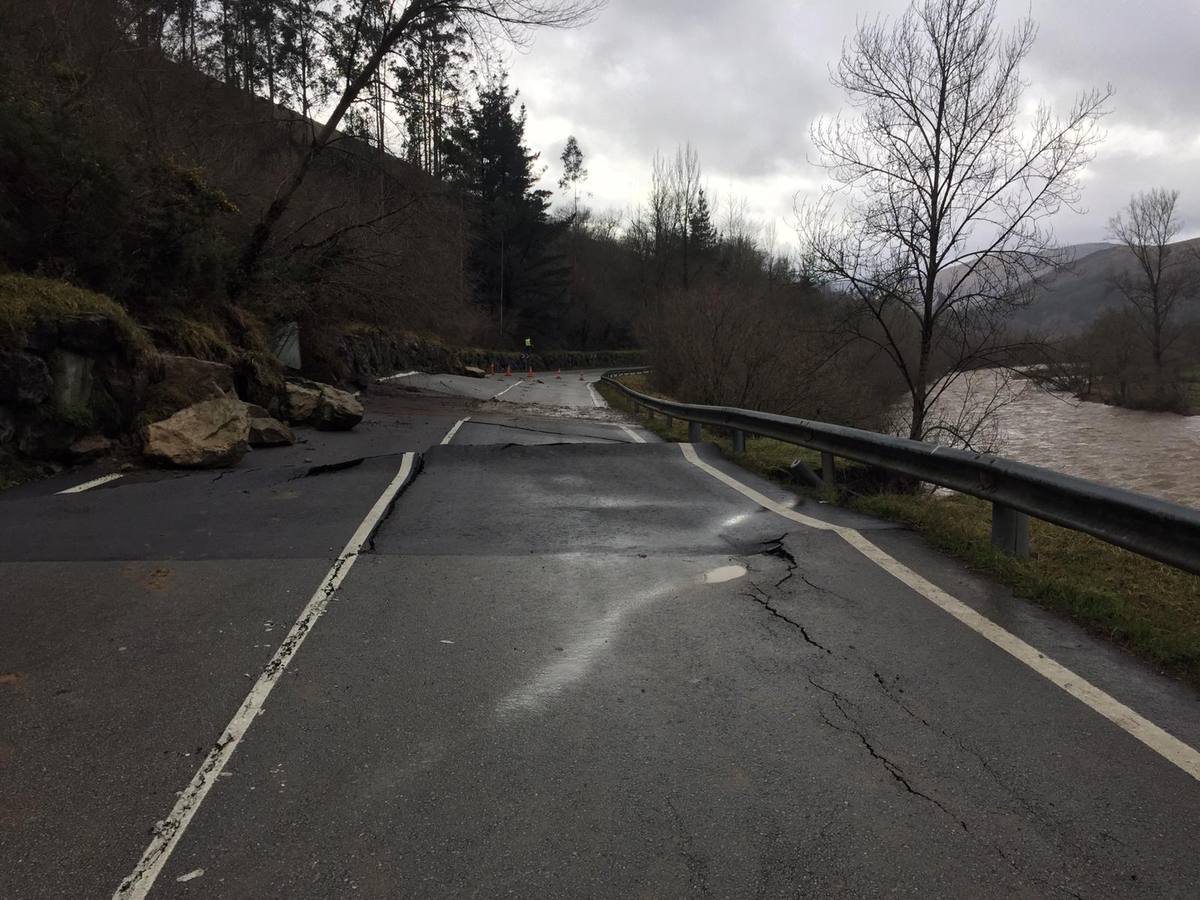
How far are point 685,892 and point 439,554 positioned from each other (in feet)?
11.9

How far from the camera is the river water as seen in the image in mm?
19484

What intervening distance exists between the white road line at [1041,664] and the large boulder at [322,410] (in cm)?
949

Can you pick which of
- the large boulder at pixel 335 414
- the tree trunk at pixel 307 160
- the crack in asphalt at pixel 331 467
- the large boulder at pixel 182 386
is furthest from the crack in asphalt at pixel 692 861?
the tree trunk at pixel 307 160

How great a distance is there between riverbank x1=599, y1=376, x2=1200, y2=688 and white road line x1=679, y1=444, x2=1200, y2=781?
493mm

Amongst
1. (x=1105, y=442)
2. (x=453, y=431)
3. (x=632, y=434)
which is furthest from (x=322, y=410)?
(x=1105, y=442)

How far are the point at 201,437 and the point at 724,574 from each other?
278 inches

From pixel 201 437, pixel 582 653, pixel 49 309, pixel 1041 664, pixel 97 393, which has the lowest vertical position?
pixel 582 653

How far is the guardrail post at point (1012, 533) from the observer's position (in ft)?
17.3

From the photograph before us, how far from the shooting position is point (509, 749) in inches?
113

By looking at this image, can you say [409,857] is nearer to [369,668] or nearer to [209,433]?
[369,668]

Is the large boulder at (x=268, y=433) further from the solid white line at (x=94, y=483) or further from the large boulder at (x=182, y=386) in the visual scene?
the solid white line at (x=94, y=483)

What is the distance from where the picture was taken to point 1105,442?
3033cm

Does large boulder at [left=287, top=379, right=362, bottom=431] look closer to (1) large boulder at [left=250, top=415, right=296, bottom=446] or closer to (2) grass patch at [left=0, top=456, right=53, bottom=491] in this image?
(1) large boulder at [left=250, top=415, right=296, bottom=446]

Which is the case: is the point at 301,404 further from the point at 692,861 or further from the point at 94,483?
the point at 692,861
